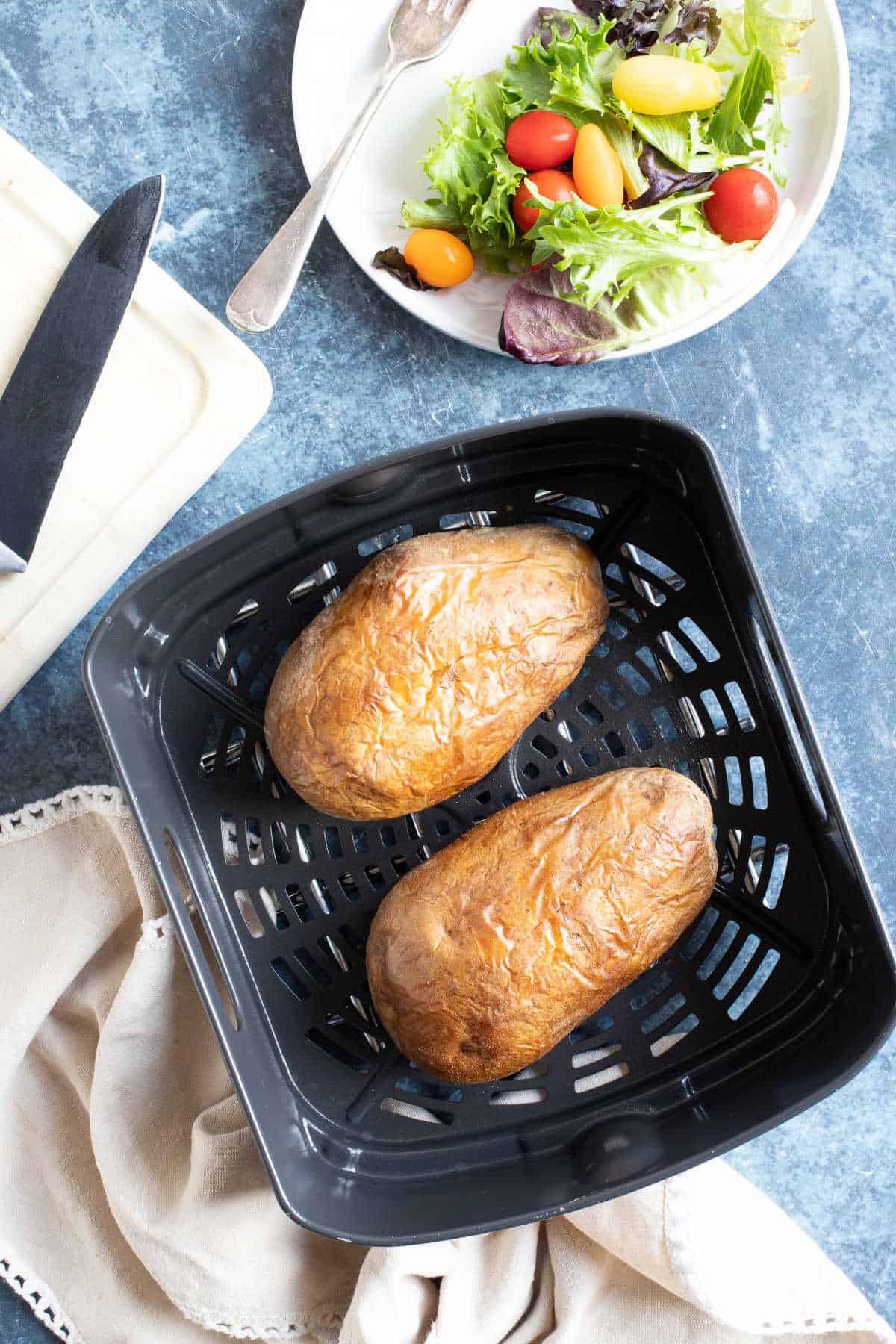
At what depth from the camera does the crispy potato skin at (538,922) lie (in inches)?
43.3

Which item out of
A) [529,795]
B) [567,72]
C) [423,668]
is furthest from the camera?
[529,795]

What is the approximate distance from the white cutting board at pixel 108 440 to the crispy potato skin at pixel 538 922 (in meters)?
0.54

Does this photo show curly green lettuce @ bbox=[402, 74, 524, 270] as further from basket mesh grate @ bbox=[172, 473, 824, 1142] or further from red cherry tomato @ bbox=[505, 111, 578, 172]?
basket mesh grate @ bbox=[172, 473, 824, 1142]

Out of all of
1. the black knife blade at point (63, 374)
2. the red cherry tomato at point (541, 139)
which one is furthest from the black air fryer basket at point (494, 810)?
the red cherry tomato at point (541, 139)

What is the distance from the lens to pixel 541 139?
3.92ft

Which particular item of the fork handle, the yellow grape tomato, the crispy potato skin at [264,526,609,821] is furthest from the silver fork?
the crispy potato skin at [264,526,609,821]

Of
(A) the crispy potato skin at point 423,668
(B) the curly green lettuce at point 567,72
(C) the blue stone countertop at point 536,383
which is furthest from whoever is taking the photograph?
(C) the blue stone countertop at point 536,383

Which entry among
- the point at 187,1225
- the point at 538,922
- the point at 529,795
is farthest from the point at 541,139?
the point at 187,1225

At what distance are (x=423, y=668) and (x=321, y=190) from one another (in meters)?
0.58

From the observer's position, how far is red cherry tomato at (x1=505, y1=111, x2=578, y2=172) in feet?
3.92

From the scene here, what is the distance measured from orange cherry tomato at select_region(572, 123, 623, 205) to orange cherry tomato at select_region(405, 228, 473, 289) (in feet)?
0.52

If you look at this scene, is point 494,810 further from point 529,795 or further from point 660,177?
point 660,177

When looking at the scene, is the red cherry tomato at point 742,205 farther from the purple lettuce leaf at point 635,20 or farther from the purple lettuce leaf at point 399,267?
the purple lettuce leaf at point 399,267

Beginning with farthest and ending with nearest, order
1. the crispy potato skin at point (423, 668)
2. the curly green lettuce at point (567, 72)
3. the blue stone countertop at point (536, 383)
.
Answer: the blue stone countertop at point (536, 383) → the curly green lettuce at point (567, 72) → the crispy potato skin at point (423, 668)
